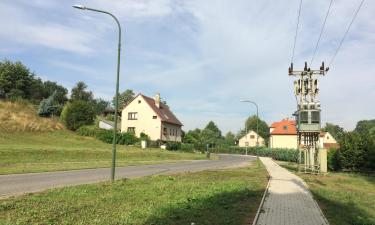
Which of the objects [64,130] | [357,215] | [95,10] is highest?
[95,10]

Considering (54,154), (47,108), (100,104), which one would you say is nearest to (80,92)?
(100,104)

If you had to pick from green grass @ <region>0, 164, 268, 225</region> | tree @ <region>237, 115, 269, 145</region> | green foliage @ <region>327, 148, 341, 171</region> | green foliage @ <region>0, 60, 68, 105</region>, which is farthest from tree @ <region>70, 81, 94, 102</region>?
green grass @ <region>0, 164, 268, 225</region>

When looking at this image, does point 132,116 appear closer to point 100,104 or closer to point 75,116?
point 75,116

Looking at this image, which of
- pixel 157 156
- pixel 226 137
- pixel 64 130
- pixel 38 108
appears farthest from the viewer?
pixel 226 137

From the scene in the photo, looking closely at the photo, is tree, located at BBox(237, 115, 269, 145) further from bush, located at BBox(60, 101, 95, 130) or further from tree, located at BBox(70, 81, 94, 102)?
bush, located at BBox(60, 101, 95, 130)

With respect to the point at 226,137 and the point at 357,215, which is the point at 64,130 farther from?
the point at 226,137

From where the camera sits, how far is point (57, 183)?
1825 centimetres

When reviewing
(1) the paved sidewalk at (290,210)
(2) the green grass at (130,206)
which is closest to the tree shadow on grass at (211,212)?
(2) the green grass at (130,206)

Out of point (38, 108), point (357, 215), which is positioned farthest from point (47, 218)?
point (38, 108)

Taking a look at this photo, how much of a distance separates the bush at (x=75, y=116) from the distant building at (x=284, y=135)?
61792mm

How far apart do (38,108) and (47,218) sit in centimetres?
5216

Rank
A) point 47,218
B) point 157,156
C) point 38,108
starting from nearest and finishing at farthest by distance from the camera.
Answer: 1. point 47,218
2. point 157,156
3. point 38,108

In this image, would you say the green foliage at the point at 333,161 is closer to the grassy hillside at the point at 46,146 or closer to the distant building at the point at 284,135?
the grassy hillside at the point at 46,146

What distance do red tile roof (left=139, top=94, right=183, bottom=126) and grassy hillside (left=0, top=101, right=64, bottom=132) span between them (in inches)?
839
